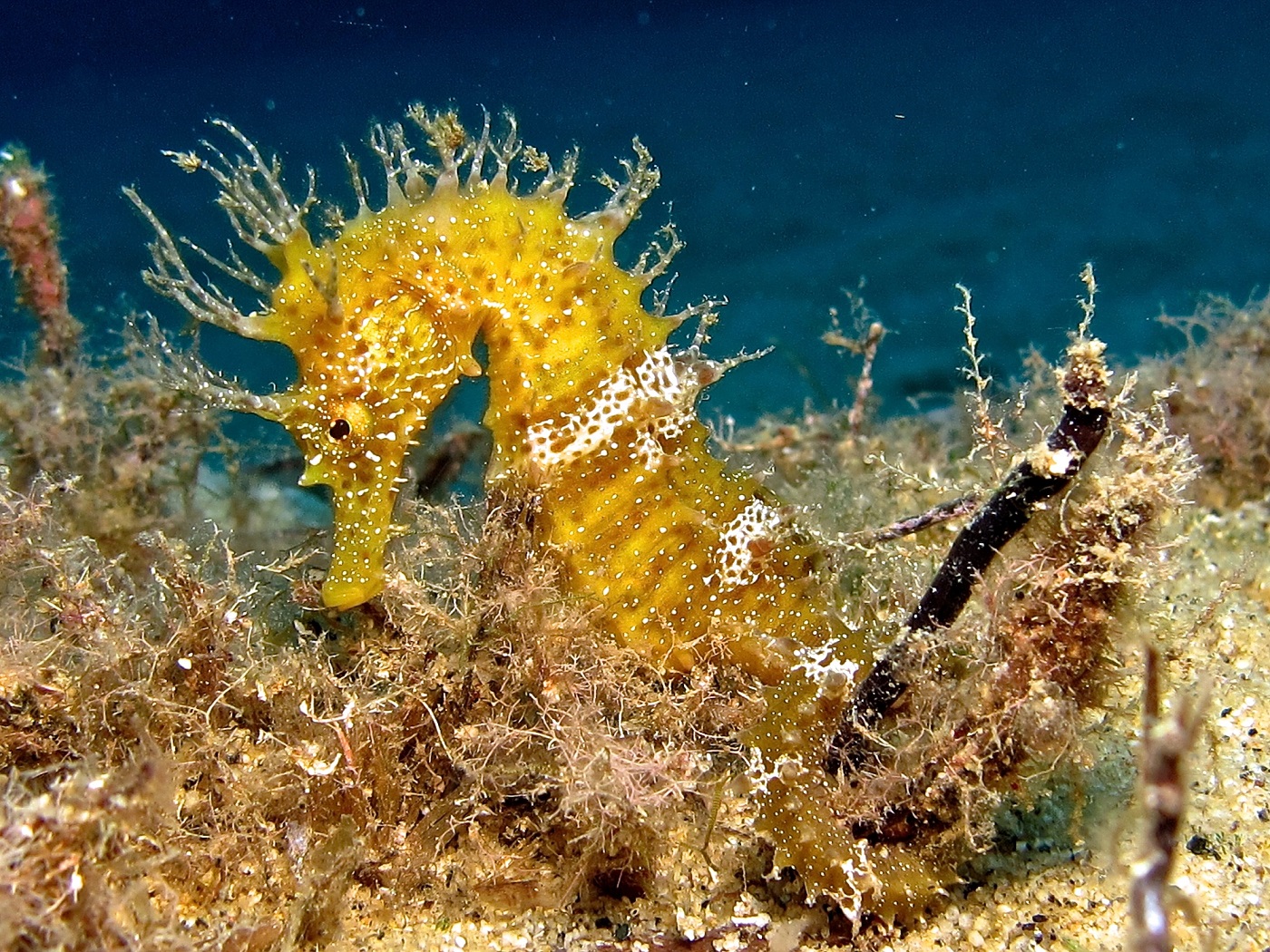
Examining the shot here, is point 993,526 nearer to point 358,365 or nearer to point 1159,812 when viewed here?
point 1159,812

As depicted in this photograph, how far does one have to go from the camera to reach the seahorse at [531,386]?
10.1 ft

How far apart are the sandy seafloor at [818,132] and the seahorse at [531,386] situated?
4217 millimetres

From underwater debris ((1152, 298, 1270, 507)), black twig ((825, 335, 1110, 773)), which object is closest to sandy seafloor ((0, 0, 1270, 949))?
underwater debris ((1152, 298, 1270, 507))

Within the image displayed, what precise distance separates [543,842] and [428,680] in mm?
680

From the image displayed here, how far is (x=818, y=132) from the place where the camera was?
22.0 m

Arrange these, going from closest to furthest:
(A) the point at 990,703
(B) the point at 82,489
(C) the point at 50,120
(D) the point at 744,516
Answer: (A) the point at 990,703 → (D) the point at 744,516 → (B) the point at 82,489 → (C) the point at 50,120

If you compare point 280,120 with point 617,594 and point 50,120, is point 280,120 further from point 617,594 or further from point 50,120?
point 617,594

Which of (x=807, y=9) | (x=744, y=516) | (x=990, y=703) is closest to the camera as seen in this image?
(x=990, y=703)

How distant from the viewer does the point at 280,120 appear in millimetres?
26781

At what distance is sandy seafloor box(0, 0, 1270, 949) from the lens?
1639 centimetres

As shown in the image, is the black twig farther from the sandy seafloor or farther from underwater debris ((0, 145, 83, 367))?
underwater debris ((0, 145, 83, 367))

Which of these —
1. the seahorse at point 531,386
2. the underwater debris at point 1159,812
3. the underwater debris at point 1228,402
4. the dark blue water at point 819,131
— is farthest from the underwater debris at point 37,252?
the underwater debris at point 1228,402

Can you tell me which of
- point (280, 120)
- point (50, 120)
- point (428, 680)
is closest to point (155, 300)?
point (280, 120)

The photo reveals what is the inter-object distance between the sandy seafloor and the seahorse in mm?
4217
